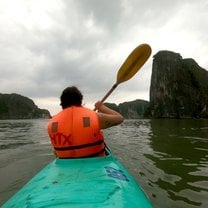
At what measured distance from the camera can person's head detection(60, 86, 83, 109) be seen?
13.6 feet

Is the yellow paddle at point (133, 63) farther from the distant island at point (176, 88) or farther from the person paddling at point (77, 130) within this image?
the distant island at point (176, 88)

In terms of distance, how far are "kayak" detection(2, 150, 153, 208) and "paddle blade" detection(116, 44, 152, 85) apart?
261cm

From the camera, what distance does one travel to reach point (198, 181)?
5.81 m

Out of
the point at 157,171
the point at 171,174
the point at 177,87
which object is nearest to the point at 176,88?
the point at 177,87

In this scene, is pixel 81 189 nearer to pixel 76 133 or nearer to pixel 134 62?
pixel 76 133

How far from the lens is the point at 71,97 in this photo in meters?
4.14

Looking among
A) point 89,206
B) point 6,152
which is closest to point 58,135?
point 89,206

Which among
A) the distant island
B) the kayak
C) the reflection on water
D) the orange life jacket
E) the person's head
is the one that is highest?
the distant island

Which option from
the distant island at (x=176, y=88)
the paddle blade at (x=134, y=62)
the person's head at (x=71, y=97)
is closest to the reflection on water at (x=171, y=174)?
the person's head at (x=71, y=97)

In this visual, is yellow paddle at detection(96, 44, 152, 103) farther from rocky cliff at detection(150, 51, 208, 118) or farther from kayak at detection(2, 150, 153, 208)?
rocky cliff at detection(150, 51, 208, 118)

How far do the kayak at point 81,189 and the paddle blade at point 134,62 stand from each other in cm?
261

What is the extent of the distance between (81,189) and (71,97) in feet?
5.33

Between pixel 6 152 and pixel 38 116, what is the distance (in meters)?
193

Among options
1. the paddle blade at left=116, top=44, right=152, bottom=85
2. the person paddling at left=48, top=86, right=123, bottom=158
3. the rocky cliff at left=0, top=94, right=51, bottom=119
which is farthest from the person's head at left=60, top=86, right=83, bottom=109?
the rocky cliff at left=0, top=94, right=51, bottom=119
